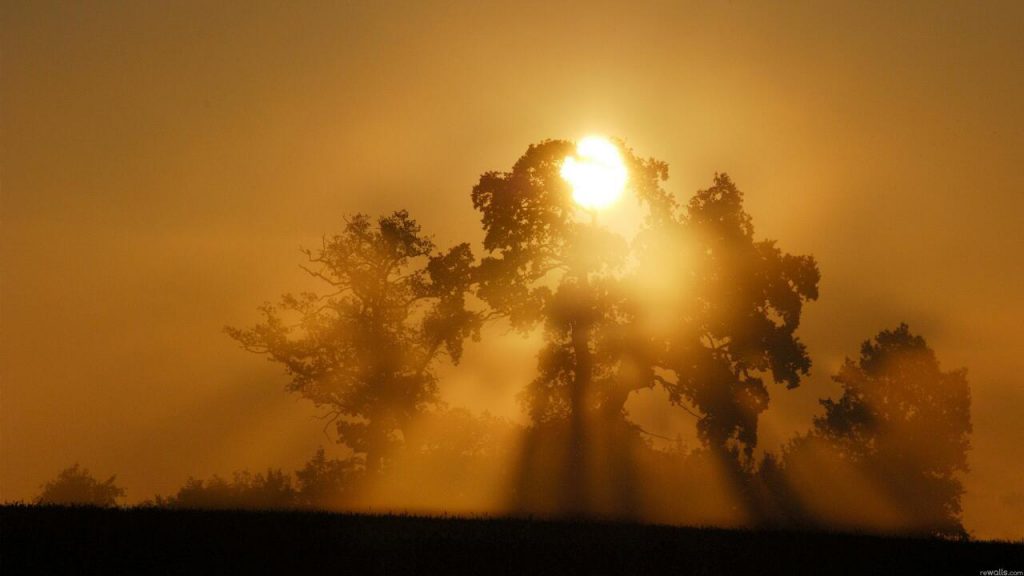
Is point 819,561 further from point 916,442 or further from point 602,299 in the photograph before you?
point 916,442

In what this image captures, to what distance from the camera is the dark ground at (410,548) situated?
13.5 m

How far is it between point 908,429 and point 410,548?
157 ft

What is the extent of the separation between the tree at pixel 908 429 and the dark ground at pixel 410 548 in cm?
3826

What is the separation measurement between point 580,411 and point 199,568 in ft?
105

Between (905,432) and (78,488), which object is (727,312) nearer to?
(905,432)

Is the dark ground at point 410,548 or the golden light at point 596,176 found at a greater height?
the golden light at point 596,176

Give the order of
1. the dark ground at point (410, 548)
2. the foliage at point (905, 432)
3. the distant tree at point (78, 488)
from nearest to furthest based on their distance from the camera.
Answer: the dark ground at point (410, 548)
the foliage at point (905, 432)
the distant tree at point (78, 488)

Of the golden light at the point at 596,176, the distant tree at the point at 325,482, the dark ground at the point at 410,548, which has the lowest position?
the dark ground at the point at 410,548

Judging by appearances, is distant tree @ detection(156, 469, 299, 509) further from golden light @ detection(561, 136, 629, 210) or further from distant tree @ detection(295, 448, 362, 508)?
golden light @ detection(561, 136, 629, 210)

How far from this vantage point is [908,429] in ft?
182

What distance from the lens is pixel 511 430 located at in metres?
47.1

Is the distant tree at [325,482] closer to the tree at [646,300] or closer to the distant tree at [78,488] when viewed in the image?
→ the tree at [646,300]

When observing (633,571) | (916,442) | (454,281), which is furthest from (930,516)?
(633,571)

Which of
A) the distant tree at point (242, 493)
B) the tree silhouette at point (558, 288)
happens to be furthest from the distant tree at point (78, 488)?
the tree silhouette at point (558, 288)
